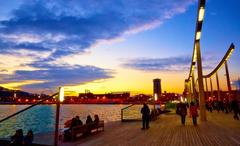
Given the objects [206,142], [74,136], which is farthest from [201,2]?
[74,136]

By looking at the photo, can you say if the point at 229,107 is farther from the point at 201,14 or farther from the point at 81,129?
the point at 81,129

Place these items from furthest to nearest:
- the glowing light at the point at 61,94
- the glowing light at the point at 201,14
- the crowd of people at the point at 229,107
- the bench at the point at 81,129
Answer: the crowd of people at the point at 229,107
the glowing light at the point at 201,14
the bench at the point at 81,129
the glowing light at the point at 61,94

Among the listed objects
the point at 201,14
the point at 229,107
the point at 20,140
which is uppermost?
the point at 201,14

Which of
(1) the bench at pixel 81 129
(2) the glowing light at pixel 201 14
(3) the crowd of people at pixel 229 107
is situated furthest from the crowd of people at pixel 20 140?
(3) the crowd of people at pixel 229 107

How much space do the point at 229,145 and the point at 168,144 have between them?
2423 mm

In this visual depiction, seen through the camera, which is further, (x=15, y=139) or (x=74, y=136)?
(x=74, y=136)

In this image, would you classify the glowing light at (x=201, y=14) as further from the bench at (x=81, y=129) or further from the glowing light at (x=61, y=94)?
the glowing light at (x=61, y=94)

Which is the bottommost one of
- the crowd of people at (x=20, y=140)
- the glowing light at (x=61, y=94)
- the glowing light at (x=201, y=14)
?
the crowd of people at (x=20, y=140)

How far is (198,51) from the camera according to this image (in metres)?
21.2

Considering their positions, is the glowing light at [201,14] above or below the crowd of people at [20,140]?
above

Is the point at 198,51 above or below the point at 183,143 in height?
above

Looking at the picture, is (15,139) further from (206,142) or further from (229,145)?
(229,145)

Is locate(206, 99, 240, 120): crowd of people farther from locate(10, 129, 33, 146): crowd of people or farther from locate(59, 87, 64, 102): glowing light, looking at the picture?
locate(10, 129, 33, 146): crowd of people

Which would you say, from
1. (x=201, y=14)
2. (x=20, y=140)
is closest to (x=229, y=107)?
(x=201, y=14)
